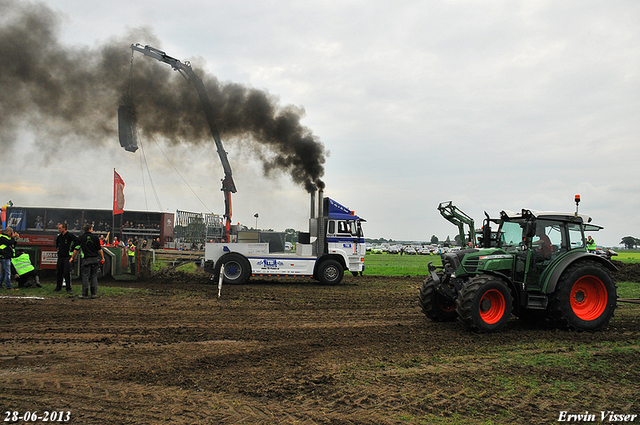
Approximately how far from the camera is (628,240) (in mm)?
89125

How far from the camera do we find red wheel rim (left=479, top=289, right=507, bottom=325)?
7141mm

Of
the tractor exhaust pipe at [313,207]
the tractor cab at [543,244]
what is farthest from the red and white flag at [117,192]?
the tractor cab at [543,244]

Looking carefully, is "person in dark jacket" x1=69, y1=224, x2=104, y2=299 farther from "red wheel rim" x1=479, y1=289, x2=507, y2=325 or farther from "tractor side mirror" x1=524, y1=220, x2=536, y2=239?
"tractor side mirror" x1=524, y1=220, x2=536, y2=239

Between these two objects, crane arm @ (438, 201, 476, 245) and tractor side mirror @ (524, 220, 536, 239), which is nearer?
tractor side mirror @ (524, 220, 536, 239)

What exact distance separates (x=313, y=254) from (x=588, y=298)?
9.36 m

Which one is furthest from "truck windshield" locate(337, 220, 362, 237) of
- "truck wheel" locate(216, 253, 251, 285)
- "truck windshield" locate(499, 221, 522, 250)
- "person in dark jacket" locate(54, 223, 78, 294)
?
"person in dark jacket" locate(54, 223, 78, 294)

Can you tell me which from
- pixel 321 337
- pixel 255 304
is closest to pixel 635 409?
pixel 321 337

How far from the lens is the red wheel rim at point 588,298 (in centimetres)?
748

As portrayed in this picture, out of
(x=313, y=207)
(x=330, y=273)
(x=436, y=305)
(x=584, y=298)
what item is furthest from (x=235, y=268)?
(x=584, y=298)

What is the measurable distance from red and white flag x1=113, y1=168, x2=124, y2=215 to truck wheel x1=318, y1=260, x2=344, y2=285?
25.0 ft

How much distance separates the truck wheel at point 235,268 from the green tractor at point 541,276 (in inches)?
336

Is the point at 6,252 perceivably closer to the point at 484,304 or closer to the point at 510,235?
the point at 484,304

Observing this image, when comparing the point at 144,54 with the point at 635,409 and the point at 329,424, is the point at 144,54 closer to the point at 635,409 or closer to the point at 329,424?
the point at 329,424

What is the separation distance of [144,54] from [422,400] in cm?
1915
